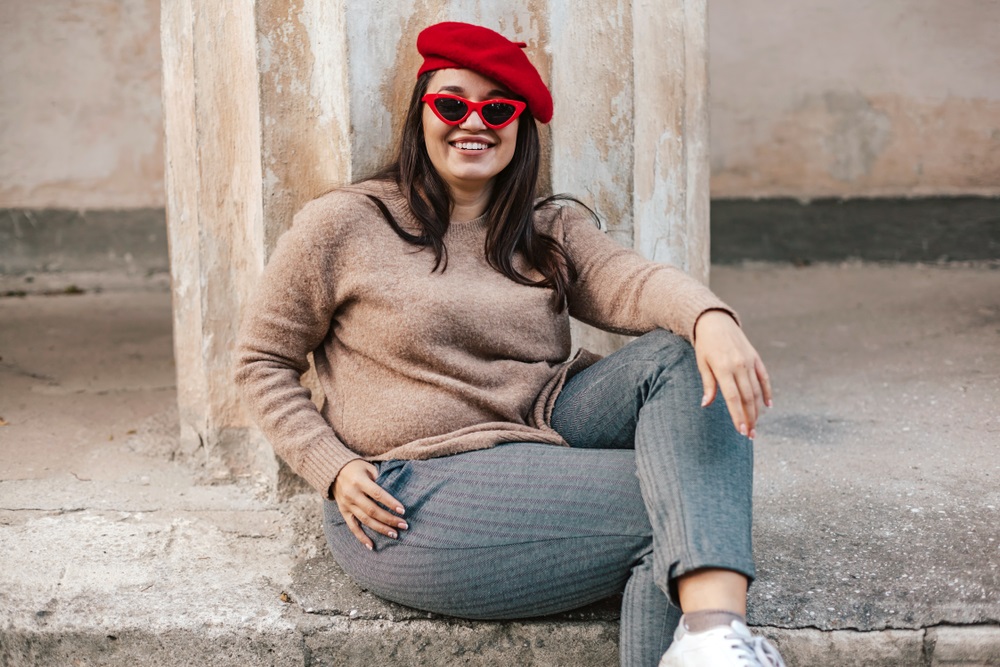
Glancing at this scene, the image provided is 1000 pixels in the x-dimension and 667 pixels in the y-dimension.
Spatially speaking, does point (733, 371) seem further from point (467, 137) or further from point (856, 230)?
point (856, 230)

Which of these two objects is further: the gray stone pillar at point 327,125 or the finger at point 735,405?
the gray stone pillar at point 327,125

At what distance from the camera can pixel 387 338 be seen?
2.21 metres

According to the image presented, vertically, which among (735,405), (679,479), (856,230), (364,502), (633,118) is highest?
(633,118)

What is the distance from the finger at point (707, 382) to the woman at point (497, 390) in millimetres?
12

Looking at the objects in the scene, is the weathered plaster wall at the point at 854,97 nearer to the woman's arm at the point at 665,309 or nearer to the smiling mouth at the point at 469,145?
the woman's arm at the point at 665,309

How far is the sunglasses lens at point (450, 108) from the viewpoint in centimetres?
226

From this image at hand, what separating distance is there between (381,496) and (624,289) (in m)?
0.69

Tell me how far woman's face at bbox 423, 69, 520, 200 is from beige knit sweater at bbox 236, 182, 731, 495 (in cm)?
16

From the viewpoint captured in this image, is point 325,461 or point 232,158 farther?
point 232,158

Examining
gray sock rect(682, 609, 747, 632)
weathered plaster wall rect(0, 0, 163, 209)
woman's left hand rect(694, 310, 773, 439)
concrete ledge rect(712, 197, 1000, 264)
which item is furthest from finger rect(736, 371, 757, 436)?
weathered plaster wall rect(0, 0, 163, 209)

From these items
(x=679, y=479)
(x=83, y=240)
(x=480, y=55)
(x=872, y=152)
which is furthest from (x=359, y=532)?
(x=872, y=152)

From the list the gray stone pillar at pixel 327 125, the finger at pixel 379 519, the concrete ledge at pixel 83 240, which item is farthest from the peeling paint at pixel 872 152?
the finger at pixel 379 519

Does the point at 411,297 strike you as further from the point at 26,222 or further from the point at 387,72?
the point at 26,222

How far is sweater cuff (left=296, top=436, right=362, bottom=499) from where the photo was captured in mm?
2145
